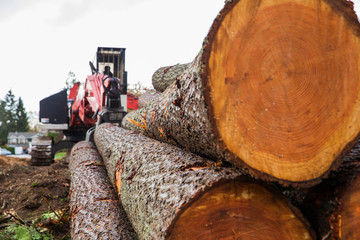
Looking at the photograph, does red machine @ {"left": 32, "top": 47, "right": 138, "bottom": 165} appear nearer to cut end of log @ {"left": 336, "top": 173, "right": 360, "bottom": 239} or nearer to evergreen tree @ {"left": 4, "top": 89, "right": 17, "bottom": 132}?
cut end of log @ {"left": 336, "top": 173, "right": 360, "bottom": 239}

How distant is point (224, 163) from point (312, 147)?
48 cm

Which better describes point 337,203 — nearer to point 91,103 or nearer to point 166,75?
point 166,75

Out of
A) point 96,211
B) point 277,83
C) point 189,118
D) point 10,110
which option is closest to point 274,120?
point 277,83

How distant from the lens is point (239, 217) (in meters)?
1.36

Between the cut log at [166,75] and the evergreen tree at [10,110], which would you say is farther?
the evergreen tree at [10,110]

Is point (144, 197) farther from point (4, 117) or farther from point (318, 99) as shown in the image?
point (4, 117)

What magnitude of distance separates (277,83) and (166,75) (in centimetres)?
327

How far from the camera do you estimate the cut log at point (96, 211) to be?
2.05 meters

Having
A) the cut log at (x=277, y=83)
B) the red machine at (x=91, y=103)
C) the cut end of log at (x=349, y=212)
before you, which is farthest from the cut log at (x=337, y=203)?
the red machine at (x=91, y=103)

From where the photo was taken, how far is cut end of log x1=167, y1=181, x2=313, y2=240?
4.27 ft

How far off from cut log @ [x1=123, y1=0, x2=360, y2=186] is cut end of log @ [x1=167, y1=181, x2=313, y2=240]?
0.18 meters

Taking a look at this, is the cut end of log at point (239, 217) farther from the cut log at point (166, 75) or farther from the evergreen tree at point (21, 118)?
the evergreen tree at point (21, 118)

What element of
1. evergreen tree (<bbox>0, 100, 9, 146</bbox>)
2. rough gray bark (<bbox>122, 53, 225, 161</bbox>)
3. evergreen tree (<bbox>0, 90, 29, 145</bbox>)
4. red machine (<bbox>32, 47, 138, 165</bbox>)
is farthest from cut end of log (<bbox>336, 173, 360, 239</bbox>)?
evergreen tree (<bbox>0, 90, 29, 145</bbox>)

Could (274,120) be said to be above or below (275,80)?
below
